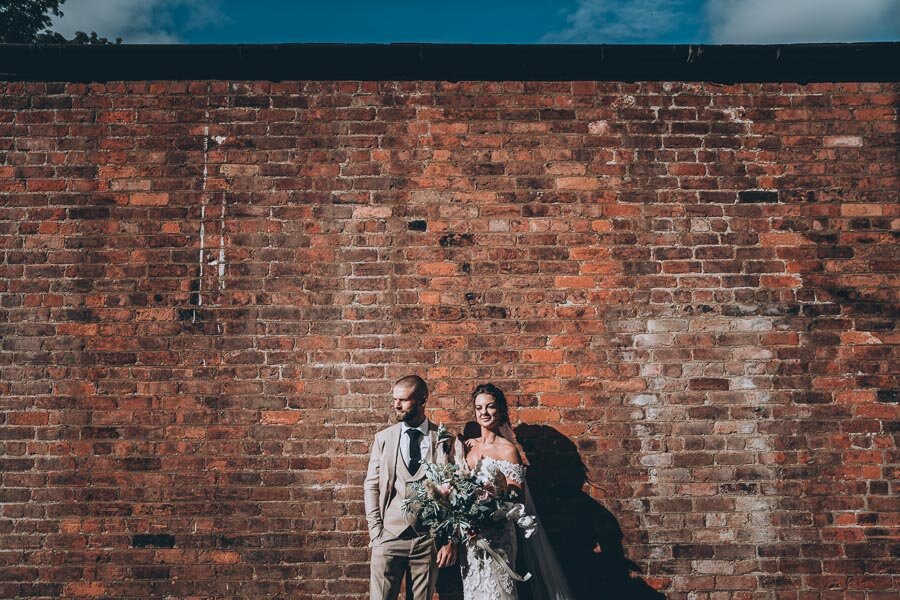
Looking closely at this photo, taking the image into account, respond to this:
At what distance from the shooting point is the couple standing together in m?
3.95

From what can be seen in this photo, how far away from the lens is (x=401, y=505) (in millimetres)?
3992

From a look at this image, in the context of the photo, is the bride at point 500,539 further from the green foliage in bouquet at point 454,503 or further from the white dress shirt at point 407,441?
the white dress shirt at point 407,441

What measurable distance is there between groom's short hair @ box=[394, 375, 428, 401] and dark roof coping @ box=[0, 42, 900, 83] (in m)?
2.28

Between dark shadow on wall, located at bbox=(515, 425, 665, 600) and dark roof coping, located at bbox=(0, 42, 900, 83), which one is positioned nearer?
dark shadow on wall, located at bbox=(515, 425, 665, 600)

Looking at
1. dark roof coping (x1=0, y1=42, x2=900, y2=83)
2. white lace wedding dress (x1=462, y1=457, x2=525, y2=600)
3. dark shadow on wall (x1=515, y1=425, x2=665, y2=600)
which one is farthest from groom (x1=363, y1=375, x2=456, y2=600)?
dark roof coping (x1=0, y1=42, x2=900, y2=83)

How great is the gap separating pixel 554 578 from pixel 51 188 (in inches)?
180

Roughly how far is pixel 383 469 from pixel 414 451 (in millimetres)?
232

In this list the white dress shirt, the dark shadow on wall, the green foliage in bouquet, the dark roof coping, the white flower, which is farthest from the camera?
the dark roof coping

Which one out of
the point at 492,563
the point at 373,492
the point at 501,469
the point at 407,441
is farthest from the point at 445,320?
the point at 492,563

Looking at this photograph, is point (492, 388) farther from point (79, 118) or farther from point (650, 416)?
point (79, 118)

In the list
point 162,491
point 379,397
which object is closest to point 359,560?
point 379,397

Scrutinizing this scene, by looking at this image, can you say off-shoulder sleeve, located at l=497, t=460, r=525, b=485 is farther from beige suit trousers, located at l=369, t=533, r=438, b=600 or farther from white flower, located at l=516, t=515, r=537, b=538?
beige suit trousers, located at l=369, t=533, r=438, b=600

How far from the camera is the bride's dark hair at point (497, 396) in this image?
425 cm

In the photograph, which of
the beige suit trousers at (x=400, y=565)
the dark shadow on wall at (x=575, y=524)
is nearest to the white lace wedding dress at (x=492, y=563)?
the beige suit trousers at (x=400, y=565)
